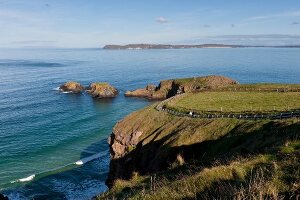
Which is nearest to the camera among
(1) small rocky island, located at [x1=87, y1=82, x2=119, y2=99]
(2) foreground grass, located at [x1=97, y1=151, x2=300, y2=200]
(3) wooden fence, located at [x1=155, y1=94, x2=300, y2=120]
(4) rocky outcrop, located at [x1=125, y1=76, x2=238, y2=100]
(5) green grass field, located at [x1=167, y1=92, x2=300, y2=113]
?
(2) foreground grass, located at [x1=97, y1=151, x2=300, y2=200]

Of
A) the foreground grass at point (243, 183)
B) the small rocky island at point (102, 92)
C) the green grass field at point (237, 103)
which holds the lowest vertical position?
the small rocky island at point (102, 92)

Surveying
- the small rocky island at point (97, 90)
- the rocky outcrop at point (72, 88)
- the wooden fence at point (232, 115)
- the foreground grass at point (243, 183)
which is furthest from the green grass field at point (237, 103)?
the rocky outcrop at point (72, 88)

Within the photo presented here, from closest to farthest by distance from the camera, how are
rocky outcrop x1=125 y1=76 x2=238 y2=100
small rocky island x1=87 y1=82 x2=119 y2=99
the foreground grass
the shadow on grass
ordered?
the foreground grass
the shadow on grass
rocky outcrop x1=125 y1=76 x2=238 y2=100
small rocky island x1=87 y1=82 x2=119 y2=99

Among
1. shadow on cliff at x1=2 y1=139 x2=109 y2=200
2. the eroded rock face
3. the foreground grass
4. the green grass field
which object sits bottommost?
shadow on cliff at x1=2 y1=139 x2=109 y2=200

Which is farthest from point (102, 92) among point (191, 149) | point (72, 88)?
point (191, 149)

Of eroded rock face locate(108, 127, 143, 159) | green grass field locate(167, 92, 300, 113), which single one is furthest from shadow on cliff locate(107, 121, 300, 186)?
green grass field locate(167, 92, 300, 113)

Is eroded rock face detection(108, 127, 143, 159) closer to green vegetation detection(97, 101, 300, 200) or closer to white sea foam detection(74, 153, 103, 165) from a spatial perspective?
green vegetation detection(97, 101, 300, 200)

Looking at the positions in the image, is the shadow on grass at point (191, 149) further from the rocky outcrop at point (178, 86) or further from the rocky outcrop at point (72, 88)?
the rocky outcrop at point (72, 88)
